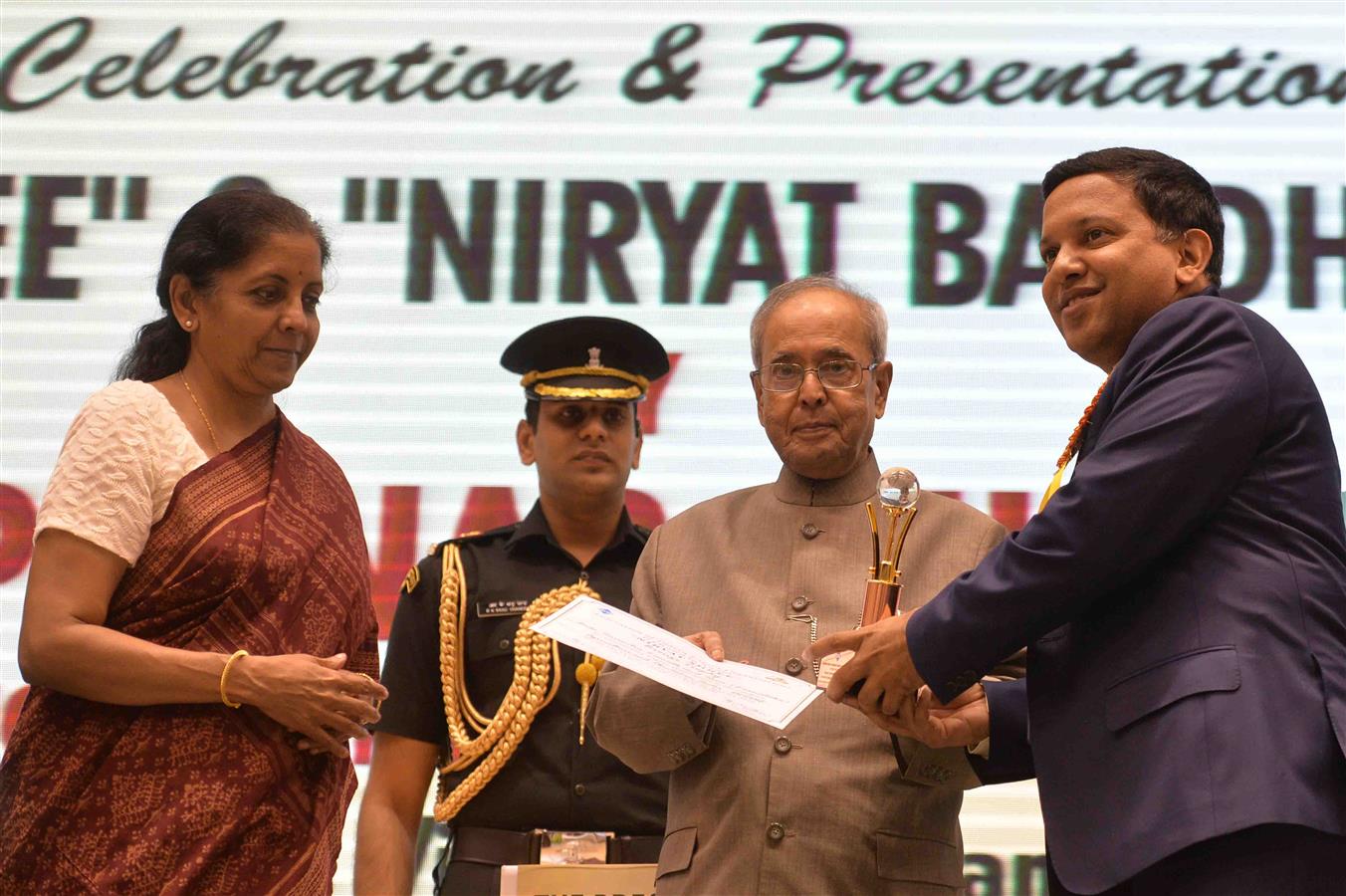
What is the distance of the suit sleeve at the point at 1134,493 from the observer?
195 cm

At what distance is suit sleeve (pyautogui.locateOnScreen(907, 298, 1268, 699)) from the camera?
195 centimetres

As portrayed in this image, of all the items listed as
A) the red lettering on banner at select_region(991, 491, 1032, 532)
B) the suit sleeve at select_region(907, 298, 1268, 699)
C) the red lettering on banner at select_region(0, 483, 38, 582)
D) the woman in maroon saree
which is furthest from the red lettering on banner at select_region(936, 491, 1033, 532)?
the red lettering on banner at select_region(0, 483, 38, 582)

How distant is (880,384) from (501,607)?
88 centimetres

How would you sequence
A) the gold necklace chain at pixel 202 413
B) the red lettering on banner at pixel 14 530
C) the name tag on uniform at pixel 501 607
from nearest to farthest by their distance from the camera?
the gold necklace chain at pixel 202 413 → the name tag on uniform at pixel 501 607 → the red lettering on banner at pixel 14 530

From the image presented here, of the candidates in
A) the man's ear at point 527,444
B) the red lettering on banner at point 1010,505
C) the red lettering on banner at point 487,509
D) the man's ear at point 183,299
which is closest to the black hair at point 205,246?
the man's ear at point 183,299

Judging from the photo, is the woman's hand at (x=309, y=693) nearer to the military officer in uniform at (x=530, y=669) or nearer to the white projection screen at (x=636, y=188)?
the military officer in uniform at (x=530, y=669)

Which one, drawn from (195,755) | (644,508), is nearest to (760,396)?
(195,755)

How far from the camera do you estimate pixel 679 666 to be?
220 centimetres

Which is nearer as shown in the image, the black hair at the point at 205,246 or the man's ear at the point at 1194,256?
the man's ear at the point at 1194,256

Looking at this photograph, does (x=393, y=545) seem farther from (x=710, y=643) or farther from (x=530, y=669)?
(x=710, y=643)

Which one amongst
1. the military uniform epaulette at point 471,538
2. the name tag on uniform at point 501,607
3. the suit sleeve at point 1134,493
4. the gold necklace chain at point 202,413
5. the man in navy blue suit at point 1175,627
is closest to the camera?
the man in navy blue suit at point 1175,627

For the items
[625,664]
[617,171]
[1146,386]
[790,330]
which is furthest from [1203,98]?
[625,664]

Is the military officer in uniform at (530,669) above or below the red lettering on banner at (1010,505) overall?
below

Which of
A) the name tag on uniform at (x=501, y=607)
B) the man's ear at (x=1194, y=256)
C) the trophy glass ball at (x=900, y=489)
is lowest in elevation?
the trophy glass ball at (x=900, y=489)
